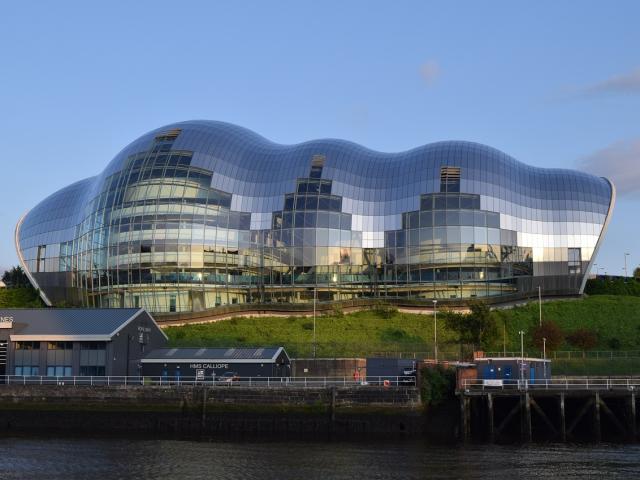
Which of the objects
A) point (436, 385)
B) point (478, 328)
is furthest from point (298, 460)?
point (478, 328)

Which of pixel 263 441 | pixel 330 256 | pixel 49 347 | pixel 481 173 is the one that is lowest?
pixel 263 441

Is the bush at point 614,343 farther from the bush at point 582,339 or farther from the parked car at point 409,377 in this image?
the parked car at point 409,377

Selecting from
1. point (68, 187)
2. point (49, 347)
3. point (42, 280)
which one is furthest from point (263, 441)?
point (68, 187)

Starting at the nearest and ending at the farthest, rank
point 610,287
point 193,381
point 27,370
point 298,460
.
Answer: point 298,460, point 193,381, point 27,370, point 610,287

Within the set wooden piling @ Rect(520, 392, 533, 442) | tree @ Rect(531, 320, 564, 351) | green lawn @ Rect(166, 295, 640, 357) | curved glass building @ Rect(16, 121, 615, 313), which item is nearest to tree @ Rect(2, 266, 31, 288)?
curved glass building @ Rect(16, 121, 615, 313)

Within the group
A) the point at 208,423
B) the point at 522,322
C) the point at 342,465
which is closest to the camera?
the point at 342,465

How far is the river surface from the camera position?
4794 cm

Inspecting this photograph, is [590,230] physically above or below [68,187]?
below

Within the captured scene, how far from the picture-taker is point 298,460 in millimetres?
52250

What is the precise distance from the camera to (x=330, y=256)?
386 ft

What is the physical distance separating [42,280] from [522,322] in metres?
73.8

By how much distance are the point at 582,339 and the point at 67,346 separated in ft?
173

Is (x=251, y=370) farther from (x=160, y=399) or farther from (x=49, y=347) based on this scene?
(x=49, y=347)

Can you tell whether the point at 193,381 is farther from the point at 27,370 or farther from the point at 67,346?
the point at 27,370
